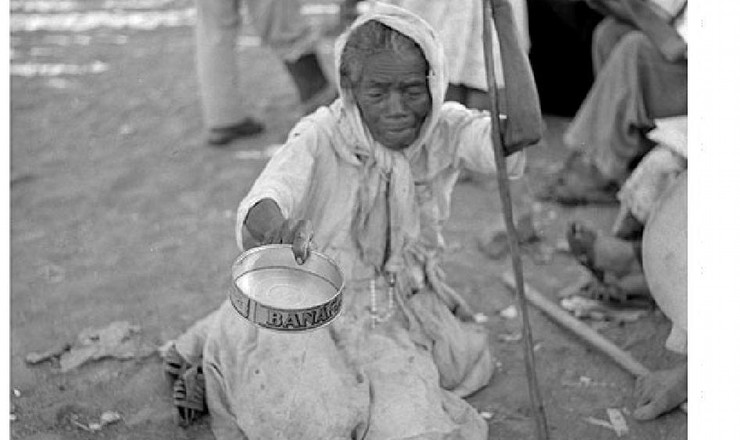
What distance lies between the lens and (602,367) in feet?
12.6

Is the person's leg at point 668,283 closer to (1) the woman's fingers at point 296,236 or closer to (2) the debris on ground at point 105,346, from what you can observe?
(1) the woman's fingers at point 296,236

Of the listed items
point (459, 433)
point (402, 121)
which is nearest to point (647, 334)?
point (459, 433)

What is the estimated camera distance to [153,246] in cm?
499

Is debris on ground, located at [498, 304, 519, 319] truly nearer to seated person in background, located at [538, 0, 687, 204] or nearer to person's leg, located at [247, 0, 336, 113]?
seated person in background, located at [538, 0, 687, 204]

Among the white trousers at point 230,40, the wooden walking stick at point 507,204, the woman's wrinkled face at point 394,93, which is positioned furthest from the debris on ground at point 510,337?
the white trousers at point 230,40

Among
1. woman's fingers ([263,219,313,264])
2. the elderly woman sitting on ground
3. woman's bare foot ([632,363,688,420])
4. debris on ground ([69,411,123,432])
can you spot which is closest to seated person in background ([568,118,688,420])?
woman's bare foot ([632,363,688,420])

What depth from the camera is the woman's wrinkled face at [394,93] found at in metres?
3.21

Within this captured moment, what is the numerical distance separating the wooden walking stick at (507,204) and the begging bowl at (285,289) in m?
0.54

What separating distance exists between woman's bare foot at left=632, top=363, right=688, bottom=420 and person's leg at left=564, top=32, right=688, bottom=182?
1.72 metres

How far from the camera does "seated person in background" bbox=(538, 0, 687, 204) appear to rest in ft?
16.3

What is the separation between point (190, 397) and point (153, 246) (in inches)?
64.3

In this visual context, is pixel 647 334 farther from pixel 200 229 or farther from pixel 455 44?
pixel 200 229

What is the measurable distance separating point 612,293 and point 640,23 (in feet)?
4.48

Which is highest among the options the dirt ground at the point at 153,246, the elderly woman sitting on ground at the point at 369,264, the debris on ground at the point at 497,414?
the elderly woman sitting on ground at the point at 369,264
